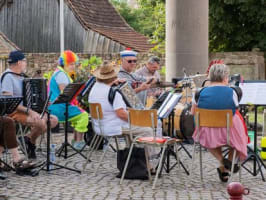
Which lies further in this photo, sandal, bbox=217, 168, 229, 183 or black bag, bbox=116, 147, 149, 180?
black bag, bbox=116, 147, 149, 180

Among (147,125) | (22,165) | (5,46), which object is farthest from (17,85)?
(5,46)

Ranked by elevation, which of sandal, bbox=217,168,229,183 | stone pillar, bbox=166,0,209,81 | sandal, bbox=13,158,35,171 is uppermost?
stone pillar, bbox=166,0,209,81

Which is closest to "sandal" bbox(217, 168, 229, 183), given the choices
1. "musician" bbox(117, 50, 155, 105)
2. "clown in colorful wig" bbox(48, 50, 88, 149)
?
"musician" bbox(117, 50, 155, 105)

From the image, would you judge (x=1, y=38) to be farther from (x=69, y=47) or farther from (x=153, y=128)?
(x=153, y=128)

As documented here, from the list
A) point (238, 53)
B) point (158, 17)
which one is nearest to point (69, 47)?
point (158, 17)

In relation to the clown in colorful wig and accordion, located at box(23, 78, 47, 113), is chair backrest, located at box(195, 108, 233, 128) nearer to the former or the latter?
accordion, located at box(23, 78, 47, 113)

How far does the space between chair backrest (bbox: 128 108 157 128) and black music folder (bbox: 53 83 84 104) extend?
149cm

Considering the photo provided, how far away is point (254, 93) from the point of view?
8844 millimetres

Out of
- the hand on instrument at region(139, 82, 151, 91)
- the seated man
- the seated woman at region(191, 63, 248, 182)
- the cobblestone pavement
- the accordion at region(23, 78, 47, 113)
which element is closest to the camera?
the cobblestone pavement

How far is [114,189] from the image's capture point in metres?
8.15

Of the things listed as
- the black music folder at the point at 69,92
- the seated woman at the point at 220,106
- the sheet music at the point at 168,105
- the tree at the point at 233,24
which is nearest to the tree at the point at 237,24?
the tree at the point at 233,24

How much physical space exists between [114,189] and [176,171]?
1.58m

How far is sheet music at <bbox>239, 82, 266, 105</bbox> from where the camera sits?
8.73m

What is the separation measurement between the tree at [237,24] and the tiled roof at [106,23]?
25.8 ft
